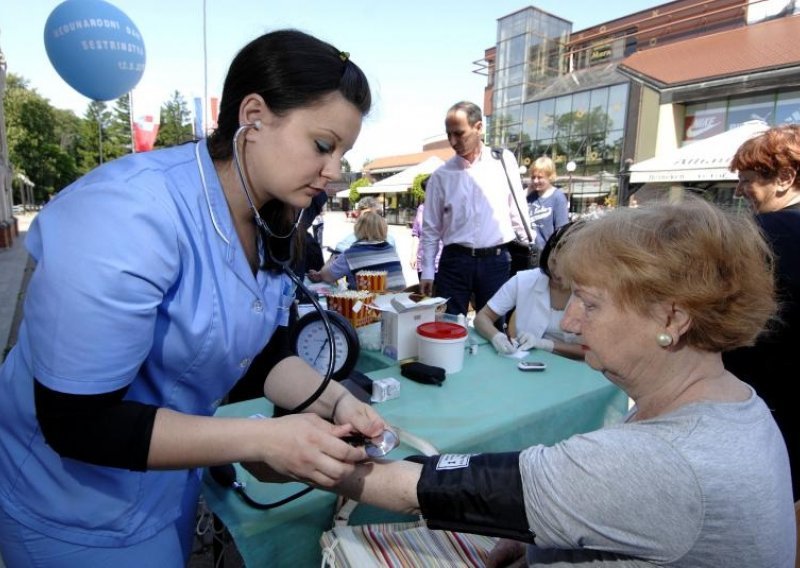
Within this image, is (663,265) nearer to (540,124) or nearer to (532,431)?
(532,431)

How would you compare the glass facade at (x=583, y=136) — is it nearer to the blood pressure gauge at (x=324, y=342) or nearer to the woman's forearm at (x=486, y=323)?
the woman's forearm at (x=486, y=323)

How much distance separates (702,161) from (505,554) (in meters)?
9.50

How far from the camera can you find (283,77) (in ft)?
2.89

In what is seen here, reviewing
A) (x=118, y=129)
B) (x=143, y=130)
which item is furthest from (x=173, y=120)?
(x=143, y=130)

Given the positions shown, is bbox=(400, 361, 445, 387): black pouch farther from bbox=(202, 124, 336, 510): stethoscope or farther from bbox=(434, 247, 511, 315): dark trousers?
bbox=(434, 247, 511, 315): dark trousers

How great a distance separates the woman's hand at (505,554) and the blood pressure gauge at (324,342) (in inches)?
30.3

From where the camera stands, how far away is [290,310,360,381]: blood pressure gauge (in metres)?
1.71

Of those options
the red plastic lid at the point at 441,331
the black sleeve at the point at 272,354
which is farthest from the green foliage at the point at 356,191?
the black sleeve at the point at 272,354

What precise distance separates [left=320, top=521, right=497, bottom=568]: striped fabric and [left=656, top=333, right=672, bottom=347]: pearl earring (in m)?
0.60

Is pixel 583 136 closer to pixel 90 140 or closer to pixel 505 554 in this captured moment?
pixel 505 554

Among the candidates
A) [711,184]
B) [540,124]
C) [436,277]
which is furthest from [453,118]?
[540,124]

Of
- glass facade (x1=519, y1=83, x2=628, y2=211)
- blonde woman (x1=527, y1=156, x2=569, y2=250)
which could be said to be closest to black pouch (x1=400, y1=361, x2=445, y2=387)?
blonde woman (x1=527, y1=156, x2=569, y2=250)

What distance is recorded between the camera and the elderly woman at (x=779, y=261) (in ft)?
5.02

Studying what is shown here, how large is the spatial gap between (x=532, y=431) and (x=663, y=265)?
0.92 metres
